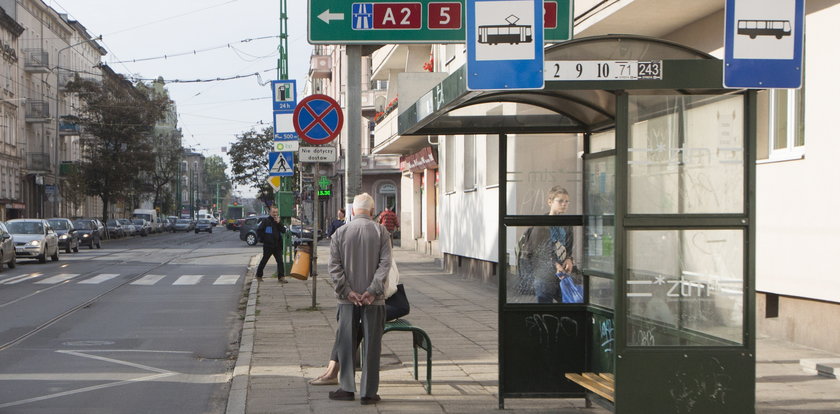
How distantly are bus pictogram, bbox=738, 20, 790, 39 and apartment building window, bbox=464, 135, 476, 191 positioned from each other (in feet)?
58.3

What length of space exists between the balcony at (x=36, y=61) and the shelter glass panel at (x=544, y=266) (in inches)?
2631

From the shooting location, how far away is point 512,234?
24.4 ft

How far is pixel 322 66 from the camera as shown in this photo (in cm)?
8762

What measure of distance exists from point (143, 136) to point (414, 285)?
53.1 m

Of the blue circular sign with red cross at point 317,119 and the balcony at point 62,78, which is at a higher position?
the balcony at point 62,78

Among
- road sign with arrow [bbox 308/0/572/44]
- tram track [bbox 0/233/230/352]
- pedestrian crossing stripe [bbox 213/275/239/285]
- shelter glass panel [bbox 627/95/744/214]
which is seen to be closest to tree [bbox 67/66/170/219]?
tram track [bbox 0/233/230/352]

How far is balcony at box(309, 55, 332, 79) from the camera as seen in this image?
8700cm

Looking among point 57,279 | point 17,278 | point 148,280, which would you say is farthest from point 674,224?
point 17,278

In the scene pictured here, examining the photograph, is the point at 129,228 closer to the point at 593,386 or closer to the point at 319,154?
the point at 319,154

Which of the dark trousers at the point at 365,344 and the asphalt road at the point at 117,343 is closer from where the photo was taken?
the dark trousers at the point at 365,344

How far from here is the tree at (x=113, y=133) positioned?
223 ft

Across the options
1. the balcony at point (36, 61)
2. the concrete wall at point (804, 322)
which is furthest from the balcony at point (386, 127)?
the balcony at point (36, 61)

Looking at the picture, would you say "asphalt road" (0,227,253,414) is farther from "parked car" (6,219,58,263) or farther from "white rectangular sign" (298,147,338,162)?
"parked car" (6,219,58,263)

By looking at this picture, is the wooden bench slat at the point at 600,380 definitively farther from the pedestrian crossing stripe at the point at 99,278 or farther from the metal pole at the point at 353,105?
the pedestrian crossing stripe at the point at 99,278
